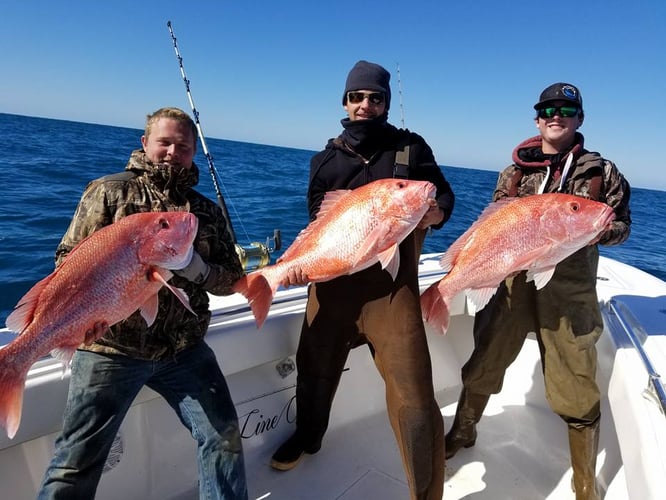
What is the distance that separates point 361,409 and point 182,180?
246 cm

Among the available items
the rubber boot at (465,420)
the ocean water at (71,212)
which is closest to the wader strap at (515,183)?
the rubber boot at (465,420)

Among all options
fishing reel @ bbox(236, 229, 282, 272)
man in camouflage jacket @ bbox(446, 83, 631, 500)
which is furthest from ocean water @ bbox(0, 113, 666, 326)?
man in camouflage jacket @ bbox(446, 83, 631, 500)

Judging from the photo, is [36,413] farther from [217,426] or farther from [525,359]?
[525,359]

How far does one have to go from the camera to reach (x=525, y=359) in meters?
3.96

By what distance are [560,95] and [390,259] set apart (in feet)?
4.81

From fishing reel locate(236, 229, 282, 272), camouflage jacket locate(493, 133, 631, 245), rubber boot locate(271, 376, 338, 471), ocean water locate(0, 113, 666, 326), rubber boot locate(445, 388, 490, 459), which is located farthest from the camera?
ocean water locate(0, 113, 666, 326)

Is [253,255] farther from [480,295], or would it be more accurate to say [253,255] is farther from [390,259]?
[480,295]

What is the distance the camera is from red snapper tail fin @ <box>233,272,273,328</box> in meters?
2.20

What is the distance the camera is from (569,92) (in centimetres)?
256

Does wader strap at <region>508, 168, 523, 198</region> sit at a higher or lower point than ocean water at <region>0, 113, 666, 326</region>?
higher

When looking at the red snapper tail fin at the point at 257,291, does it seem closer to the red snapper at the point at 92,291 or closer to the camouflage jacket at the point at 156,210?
the camouflage jacket at the point at 156,210

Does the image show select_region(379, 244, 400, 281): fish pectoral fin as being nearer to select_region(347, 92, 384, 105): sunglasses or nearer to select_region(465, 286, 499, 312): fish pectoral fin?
select_region(465, 286, 499, 312): fish pectoral fin

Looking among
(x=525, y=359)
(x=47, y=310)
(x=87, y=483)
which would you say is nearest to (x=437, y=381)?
(x=525, y=359)

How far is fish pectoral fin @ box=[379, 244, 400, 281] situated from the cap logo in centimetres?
143
